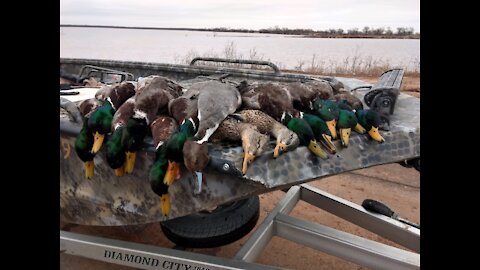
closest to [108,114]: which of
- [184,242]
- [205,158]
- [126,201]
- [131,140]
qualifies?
[131,140]

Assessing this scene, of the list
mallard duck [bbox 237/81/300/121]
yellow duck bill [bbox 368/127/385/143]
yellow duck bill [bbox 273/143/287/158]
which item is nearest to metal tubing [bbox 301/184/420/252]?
yellow duck bill [bbox 368/127/385/143]

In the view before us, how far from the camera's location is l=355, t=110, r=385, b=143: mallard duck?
2109 millimetres

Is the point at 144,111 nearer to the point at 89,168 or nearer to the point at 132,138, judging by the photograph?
the point at 132,138

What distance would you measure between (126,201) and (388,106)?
175cm

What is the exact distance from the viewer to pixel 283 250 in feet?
11.6

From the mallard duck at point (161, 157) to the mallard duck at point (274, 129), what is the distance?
39 centimetres

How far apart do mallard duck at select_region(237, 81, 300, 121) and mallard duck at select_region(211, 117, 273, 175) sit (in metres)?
0.21

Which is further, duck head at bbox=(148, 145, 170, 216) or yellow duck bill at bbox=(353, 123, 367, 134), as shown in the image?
yellow duck bill at bbox=(353, 123, 367, 134)

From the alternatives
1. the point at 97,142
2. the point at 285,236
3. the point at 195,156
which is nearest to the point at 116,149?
the point at 97,142

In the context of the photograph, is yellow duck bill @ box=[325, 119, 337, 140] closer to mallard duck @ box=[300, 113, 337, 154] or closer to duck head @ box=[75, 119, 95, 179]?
mallard duck @ box=[300, 113, 337, 154]

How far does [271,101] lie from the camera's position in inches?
87.7

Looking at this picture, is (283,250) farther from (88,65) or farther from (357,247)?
(88,65)

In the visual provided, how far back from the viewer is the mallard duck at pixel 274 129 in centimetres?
195

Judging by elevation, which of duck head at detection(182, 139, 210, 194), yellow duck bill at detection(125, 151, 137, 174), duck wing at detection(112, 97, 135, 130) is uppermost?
duck wing at detection(112, 97, 135, 130)
